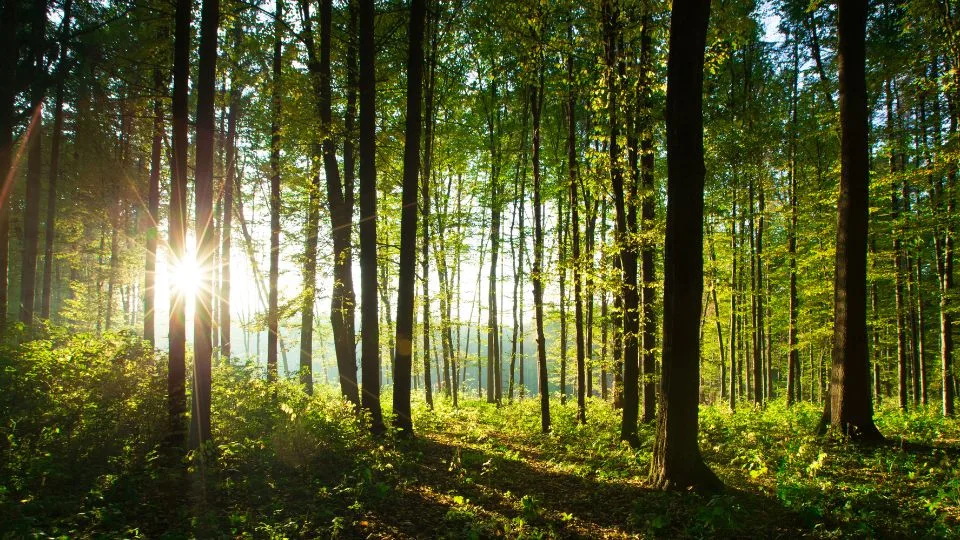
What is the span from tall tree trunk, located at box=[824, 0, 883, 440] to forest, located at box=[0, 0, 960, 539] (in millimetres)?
41

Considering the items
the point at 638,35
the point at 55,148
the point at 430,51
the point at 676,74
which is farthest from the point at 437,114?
the point at 55,148

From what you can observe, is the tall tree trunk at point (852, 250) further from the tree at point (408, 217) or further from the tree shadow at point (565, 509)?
the tree at point (408, 217)

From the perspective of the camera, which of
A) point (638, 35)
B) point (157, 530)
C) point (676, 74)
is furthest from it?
point (638, 35)

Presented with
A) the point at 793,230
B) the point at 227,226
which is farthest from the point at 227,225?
the point at 793,230

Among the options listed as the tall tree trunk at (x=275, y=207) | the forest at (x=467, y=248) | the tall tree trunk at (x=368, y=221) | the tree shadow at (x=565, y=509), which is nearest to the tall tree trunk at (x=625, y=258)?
the forest at (x=467, y=248)

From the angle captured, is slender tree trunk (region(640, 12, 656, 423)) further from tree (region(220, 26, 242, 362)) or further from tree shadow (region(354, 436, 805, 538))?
tree (region(220, 26, 242, 362))

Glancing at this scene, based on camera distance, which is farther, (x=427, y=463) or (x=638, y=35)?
(x=638, y=35)

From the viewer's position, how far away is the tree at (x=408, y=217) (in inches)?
400

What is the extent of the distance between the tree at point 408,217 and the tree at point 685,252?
568cm

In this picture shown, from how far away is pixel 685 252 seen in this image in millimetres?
6367

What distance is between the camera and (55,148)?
15.8 metres

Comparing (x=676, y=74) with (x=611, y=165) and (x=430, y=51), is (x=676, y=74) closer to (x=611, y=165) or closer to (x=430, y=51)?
(x=611, y=165)

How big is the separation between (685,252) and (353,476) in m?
6.03

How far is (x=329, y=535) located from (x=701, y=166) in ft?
22.4
